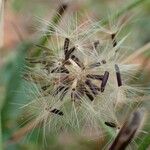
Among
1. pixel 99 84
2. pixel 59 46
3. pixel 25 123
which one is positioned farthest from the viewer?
pixel 25 123

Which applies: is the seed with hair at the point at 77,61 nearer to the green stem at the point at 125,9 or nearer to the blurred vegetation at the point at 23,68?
the blurred vegetation at the point at 23,68

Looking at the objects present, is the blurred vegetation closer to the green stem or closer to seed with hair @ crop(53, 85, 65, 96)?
the green stem

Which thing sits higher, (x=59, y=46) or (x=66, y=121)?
(x=59, y=46)

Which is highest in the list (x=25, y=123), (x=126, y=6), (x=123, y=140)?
(x=126, y=6)

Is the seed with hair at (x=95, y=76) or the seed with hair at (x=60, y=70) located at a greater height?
the seed with hair at (x=95, y=76)

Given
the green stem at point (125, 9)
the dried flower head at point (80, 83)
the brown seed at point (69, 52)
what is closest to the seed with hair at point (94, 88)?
the dried flower head at point (80, 83)

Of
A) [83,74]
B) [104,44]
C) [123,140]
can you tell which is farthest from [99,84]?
[123,140]

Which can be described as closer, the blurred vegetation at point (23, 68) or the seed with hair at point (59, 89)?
the seed with hair at point (59, 89)

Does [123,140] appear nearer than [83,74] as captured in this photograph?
Yes

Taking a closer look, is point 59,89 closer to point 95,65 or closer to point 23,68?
point 95,65

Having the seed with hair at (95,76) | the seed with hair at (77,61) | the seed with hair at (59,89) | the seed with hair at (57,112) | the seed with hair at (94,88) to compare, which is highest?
the seed with hair at (77,61)

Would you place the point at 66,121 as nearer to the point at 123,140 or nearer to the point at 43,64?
the point at 43,64
